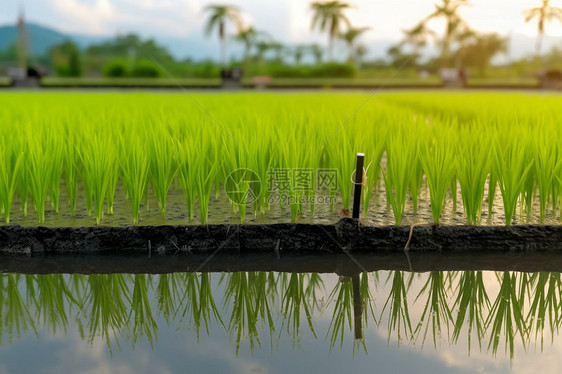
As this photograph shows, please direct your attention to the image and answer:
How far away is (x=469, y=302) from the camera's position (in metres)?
2.60

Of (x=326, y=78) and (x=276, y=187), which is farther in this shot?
(x=326, y=78)

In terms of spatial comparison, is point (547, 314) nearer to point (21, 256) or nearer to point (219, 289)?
point (219, 289)

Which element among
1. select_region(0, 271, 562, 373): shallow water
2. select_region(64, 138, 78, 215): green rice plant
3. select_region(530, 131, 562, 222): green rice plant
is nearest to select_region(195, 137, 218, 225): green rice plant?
select_region(0, 271, 562, 373): shallow water

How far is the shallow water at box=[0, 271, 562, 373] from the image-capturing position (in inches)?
78.7

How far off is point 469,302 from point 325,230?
93 cm

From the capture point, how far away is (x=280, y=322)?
2.34 metres

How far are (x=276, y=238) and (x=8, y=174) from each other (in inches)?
65.3

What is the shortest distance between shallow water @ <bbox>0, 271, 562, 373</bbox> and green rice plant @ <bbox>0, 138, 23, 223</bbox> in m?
0.54

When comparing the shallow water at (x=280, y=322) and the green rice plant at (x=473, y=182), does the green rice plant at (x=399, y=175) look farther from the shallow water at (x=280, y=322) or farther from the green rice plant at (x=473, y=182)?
the shallow water at (x=280, y=322)

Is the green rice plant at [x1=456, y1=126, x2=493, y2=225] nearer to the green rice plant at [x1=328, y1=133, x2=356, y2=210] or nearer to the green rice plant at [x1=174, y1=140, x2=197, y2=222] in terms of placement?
the green rice plant at [x1=328, y1=133, x2=356, y2=210]

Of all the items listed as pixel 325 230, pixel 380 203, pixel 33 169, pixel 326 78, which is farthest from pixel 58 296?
pixel 326 78

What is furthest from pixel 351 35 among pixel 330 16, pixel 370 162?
pixel 370 162

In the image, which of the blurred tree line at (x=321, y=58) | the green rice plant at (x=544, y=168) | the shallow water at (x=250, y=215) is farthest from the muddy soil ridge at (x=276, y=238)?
the blurred tree line at (x=321, y=58)

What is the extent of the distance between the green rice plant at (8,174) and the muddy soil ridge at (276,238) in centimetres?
17
